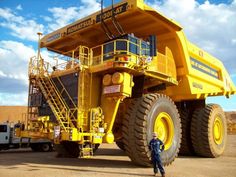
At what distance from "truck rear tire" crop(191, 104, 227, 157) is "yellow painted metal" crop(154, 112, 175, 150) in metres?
3.55

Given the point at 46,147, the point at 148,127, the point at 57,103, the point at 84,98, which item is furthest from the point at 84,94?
the point at 46,147

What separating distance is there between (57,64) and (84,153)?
379 cm

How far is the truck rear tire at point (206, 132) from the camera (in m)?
13.5

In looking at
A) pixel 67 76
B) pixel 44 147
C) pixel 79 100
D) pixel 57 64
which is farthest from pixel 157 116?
pixel 44 147

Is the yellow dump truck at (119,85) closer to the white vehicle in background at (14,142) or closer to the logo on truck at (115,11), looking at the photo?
the logo on truck at (115,11)

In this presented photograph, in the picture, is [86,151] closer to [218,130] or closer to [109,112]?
[109,112]

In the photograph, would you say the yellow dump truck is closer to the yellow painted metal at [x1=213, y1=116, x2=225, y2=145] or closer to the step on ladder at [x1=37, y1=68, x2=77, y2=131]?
the step on ladder at [x1=37, y1=68, x2=77, y2=131]

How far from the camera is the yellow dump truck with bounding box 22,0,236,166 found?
927cm

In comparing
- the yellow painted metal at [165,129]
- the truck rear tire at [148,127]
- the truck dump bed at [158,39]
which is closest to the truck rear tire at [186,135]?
the truck dump bed at [158,39]

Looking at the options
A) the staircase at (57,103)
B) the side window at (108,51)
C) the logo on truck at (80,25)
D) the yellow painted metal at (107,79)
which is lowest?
the staircase at (57,103)

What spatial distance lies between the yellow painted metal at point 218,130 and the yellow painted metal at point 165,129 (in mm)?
4516

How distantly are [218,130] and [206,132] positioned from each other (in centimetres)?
173

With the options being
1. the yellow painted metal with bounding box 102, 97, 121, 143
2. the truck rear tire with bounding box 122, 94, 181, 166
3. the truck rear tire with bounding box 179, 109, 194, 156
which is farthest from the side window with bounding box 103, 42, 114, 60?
Answer: the truck rear tire with bounding box 179, 109, 194, 156

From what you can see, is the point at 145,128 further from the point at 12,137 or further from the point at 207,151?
the point at 12,137
